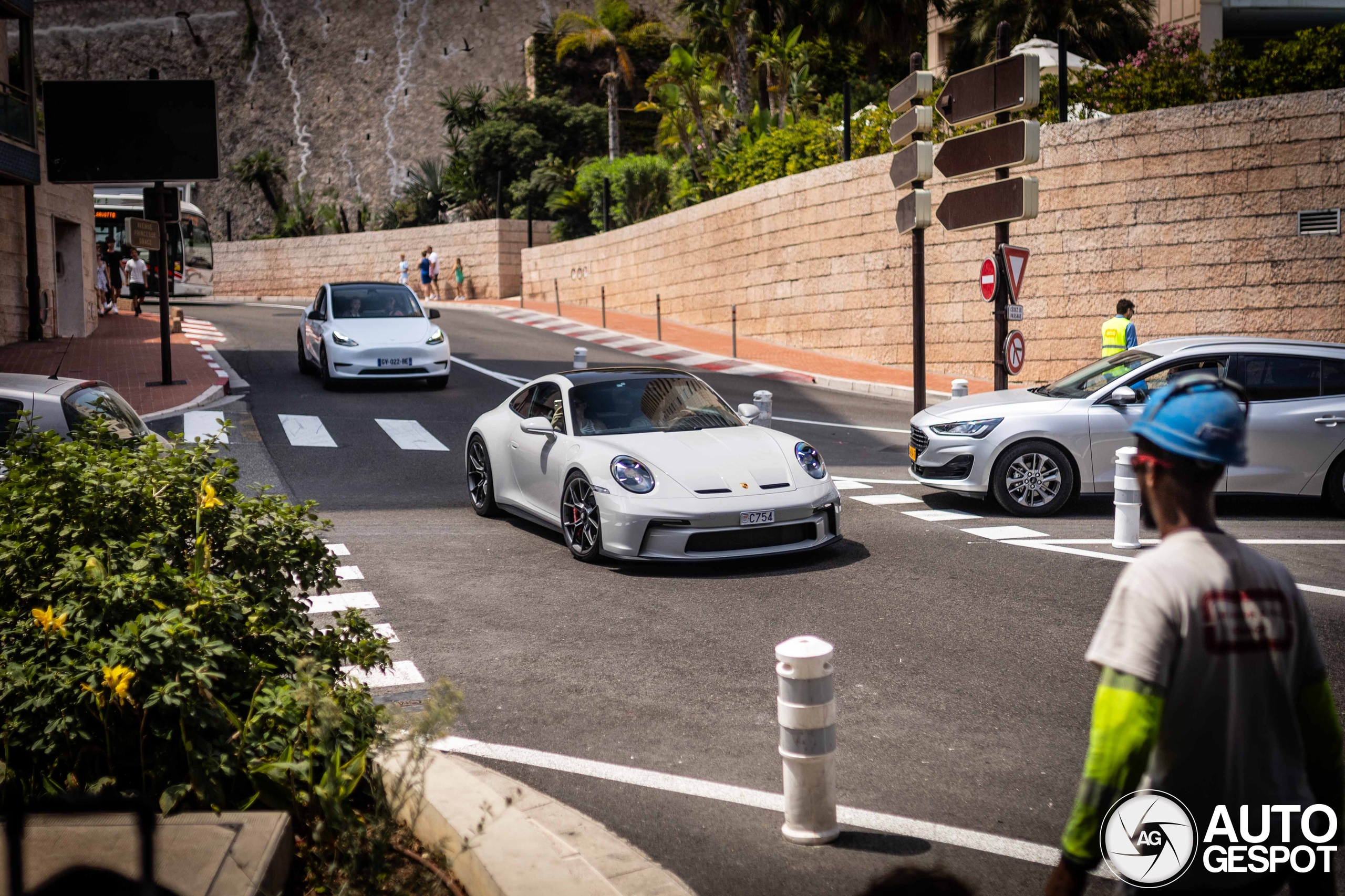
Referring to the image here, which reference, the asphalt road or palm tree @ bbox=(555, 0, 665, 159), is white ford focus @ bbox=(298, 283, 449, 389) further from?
palm tree @ bbox=(555, 0, 665, 159)

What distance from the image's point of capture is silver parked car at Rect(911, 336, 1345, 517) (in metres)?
10.2

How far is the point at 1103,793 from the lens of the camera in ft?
7.72

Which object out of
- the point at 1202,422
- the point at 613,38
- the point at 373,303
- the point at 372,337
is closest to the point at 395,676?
the point at 1202,422

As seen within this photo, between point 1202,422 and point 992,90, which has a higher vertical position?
point 992,90

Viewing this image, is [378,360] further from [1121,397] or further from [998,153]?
[1121,397]

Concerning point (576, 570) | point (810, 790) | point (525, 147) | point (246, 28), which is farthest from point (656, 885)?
point (246, 28)

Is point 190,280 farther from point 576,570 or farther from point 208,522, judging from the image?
point 208,522

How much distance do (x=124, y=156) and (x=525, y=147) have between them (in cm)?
3419

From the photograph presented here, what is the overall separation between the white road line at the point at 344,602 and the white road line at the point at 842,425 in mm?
9813

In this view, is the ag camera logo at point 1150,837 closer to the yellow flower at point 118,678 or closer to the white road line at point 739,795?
the white road line at point 739,795

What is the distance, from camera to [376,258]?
2085 inches

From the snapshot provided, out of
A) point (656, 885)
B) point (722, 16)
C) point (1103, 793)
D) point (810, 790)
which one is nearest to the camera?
point (1103, 793)

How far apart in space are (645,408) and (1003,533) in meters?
3.02

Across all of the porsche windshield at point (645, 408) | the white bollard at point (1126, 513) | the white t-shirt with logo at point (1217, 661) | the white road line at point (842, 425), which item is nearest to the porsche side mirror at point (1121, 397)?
the white bollard at point (1126, 513)
